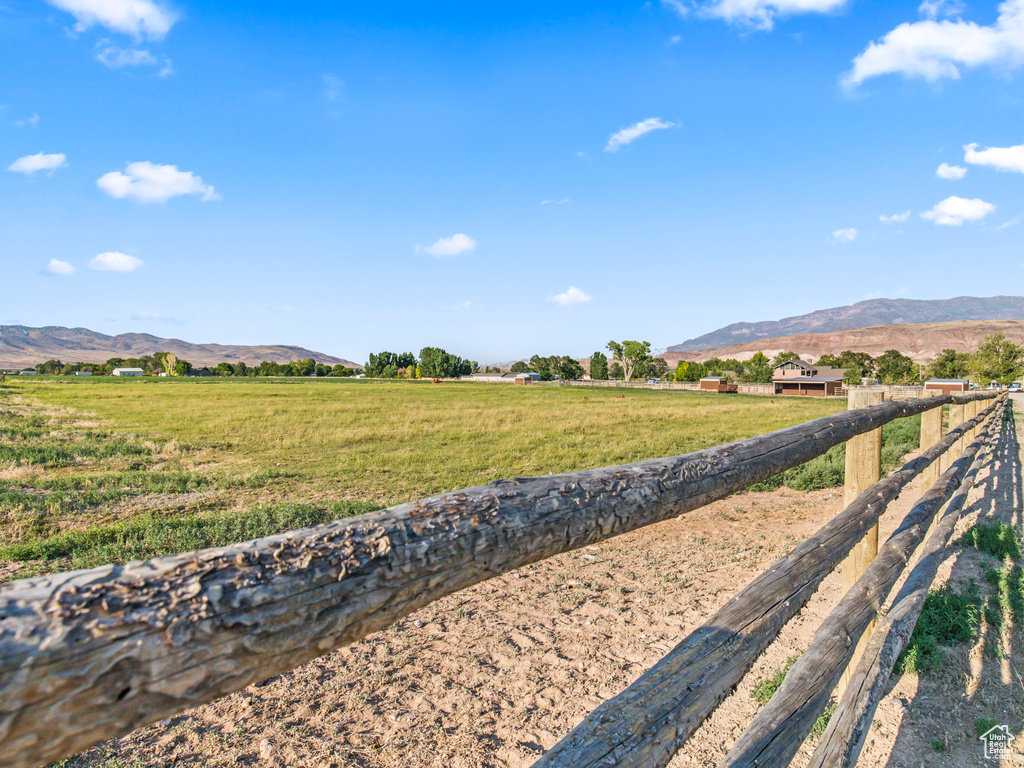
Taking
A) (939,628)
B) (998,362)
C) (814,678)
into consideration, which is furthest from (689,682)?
(998,362)

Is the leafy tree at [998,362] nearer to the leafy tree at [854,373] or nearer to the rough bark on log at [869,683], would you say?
the leafy tree at [854,373]

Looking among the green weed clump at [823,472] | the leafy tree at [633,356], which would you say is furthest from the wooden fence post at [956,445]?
the leafy tree at [633,356]

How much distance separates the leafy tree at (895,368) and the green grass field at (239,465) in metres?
85.5

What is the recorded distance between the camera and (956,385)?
52969 millimetres

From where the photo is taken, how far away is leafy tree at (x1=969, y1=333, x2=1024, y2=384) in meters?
60.7

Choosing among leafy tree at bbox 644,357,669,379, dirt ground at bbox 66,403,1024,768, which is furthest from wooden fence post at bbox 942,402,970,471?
leafy tree at bbox 644,357,669,379

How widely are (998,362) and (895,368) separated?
4095cm

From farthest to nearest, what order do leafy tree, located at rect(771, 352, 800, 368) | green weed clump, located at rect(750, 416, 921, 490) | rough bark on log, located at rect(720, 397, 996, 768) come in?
leafy tree, located at rect(771, 352, 800, 368) → green weed clump, located at rect(750, 416, 921, 490) → rough bark on log, located at rect(720, 397, 996, 768)

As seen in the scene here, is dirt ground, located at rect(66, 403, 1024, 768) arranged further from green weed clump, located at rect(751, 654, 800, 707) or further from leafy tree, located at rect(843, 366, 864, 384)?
leafy tree, located at rect(843, 366, 864, 384)

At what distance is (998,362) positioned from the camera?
6072 cm

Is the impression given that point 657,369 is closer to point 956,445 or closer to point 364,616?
point 956,445

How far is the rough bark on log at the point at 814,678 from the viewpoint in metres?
1.87

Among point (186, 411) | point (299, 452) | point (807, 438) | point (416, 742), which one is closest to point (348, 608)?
point (807, 438)

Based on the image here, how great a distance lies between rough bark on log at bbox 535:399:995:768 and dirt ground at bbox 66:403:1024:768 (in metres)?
1.50
